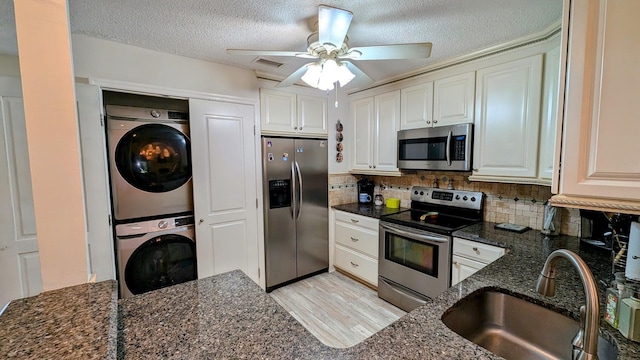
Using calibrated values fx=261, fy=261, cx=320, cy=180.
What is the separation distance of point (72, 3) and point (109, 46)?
1.76 feet

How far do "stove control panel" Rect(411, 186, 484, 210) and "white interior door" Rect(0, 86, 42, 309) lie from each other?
336 cm

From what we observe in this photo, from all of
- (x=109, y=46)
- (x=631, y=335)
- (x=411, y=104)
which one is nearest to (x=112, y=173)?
(x=109, y=46)

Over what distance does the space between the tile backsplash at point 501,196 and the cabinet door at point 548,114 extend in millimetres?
365

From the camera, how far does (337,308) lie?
8.55ft

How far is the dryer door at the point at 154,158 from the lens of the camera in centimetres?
216

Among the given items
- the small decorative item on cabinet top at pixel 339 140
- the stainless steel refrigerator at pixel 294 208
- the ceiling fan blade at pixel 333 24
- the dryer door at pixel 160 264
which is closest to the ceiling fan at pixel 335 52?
the ceiling fan blade at pixel 333 24

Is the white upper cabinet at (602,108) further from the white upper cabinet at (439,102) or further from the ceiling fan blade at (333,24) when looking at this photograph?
the white upper cabinet at (439,102)

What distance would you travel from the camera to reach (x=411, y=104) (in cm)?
271

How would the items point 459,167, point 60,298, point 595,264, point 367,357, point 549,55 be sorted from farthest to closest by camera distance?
point 459,167 → point 549,55 → point 595,264 → point 60,298 → point 367,357

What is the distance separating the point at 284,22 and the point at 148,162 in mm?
1622

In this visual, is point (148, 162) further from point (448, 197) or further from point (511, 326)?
point (448, 197)

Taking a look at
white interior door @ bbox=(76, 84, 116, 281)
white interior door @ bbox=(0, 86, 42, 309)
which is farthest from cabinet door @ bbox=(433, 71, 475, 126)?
white interior door @ bbox=(0, 86, 42, 309)

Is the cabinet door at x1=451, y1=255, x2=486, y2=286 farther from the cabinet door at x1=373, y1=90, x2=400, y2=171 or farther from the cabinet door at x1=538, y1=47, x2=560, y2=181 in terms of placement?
the cabinet door at x1=373, y1=90, x2=400, y2=171

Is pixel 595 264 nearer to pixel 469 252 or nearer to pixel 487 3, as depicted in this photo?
pixel 469 252
